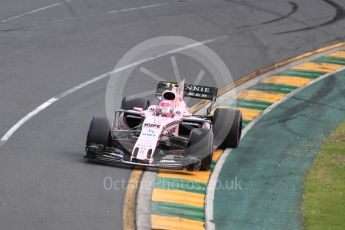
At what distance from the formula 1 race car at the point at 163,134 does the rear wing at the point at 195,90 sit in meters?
0.04

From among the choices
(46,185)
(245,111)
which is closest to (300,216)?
(46,185)

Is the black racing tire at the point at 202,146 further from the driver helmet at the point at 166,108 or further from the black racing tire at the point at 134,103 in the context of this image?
the black racing tire at the point at 134,103

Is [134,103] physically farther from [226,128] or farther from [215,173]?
[215,173]

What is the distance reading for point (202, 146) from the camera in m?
19.2

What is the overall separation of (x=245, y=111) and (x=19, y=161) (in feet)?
22.9

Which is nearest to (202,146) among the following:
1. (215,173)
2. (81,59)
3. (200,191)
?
(215,173)

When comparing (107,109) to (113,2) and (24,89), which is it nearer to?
(24,89)

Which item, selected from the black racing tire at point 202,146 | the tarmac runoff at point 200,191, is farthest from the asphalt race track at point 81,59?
the black racing tire at point 202,146

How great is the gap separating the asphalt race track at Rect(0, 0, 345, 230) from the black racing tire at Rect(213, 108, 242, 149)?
2.70 meters

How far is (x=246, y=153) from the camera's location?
821 inches

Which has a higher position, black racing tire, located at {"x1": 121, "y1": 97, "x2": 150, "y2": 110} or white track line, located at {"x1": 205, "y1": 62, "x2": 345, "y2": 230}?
black racing tire, located at {"x1": 121, "y1": 97, "x2": 150, "y2": 110}

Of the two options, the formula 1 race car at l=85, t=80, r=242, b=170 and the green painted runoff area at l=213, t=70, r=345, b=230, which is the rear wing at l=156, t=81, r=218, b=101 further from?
the green painted runoff area at l=213, t=70, r=345, b=230

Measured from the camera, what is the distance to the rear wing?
21.8 metres

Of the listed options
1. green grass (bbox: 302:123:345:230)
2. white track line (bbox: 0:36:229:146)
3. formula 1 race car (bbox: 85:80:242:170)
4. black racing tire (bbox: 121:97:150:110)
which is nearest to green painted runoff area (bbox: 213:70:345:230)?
green grass (bbox: 302:123:345:230)
